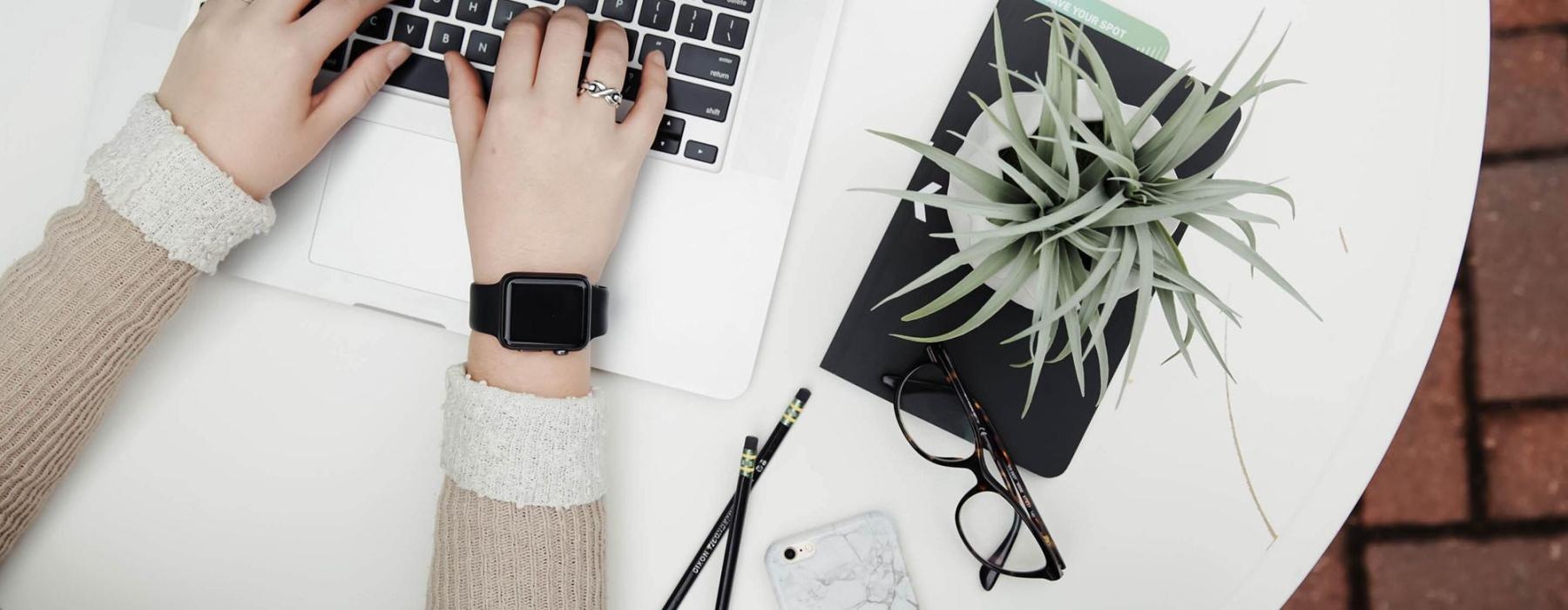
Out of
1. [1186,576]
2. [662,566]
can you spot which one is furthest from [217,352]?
[1186,576]

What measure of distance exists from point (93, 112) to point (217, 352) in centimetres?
17

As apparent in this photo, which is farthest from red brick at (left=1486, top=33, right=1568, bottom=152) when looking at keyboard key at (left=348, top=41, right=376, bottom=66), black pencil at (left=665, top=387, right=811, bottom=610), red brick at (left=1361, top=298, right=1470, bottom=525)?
keyboard key at (left=348, top=41, right=376, bottom=66)

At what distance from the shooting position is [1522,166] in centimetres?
109

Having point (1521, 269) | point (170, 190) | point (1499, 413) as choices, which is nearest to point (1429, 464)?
point (1499, 413)

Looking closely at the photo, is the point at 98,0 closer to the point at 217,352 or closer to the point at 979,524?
the point at 217,352

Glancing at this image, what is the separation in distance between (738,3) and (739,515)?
32 cm

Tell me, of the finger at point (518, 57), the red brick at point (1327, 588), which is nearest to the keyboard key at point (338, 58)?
the finger at point (518, 57)

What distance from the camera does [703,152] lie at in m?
0.57

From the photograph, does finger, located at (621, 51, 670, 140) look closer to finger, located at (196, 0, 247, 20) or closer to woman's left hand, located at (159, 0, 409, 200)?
woman's left hand, located at (159, 0, 409, 200)

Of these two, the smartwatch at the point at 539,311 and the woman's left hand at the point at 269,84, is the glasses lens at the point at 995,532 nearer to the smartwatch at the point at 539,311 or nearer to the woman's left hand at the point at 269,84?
the smartwatch at the point at 539,311

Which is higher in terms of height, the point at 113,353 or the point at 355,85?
the point at 355,85

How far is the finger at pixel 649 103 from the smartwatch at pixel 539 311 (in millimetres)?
93

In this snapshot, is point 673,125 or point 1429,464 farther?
point 1429,464

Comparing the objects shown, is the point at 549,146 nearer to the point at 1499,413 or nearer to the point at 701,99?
the point at 701,99
